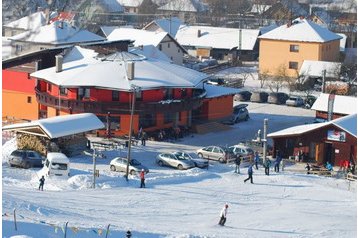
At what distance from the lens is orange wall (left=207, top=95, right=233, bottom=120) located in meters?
36.1

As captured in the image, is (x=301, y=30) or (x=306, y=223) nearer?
(x=306, y=223)

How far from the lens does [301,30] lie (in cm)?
5209

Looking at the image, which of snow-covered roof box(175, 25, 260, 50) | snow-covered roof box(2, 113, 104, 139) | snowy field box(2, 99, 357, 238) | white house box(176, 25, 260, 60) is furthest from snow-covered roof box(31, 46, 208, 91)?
snow-covered roof box(175, 25, 260, 50)

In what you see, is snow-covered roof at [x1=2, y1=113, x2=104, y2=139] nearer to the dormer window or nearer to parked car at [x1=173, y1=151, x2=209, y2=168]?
parked car at [x1=173, y1=151, x2=209, y2=168]

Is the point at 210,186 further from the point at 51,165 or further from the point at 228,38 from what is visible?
the point at 228,38

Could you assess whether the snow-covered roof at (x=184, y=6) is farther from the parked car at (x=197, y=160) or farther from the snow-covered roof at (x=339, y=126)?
the parked car at (x=197, y=160)

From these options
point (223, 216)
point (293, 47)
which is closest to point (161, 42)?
point (293, 47)

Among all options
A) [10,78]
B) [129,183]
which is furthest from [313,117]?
[129,183]

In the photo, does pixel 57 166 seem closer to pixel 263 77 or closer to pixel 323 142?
pixel 323 142

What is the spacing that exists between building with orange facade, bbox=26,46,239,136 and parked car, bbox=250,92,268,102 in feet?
21.4

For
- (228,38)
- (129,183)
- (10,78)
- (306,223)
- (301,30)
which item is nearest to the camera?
(306,223)

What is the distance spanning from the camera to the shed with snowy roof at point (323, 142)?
28.6m

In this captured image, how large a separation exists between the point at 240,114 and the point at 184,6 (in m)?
56.6

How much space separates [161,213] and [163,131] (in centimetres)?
1313
